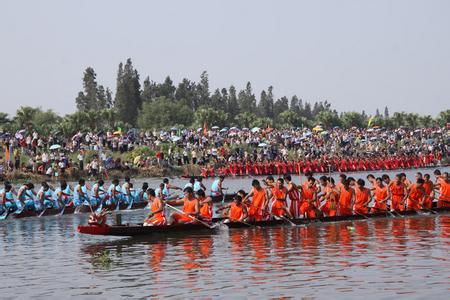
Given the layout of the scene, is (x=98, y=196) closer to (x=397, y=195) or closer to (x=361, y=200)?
(x=361, y=200)

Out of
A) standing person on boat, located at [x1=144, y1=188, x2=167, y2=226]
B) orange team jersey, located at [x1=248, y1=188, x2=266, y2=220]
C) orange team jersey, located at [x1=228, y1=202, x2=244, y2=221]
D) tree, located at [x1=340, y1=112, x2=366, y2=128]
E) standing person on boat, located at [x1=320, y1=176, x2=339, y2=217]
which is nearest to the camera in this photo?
standing person on boat, located at [x1=144, y1=188, x2=167, y2=226]

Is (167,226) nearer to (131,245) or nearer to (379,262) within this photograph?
(131,245)

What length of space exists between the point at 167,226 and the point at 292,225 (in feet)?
15.1

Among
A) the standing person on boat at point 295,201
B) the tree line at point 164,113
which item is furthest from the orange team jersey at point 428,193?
the tree line at point 164,113

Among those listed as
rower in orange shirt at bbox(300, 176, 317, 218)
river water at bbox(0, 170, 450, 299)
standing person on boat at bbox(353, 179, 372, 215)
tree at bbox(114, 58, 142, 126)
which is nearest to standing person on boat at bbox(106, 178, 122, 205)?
river water at bbox(0, 170, 450, 299)

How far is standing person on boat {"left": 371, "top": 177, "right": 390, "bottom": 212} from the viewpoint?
2811 centimetres

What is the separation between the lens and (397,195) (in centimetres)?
2862

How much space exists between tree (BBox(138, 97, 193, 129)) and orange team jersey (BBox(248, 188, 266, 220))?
88.1m

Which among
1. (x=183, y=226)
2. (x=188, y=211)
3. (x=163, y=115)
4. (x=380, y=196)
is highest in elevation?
(x=163, y=115)

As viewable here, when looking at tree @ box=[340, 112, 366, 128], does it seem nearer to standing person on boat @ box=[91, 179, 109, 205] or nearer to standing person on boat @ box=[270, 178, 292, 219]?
standing person on boat @ box=[91, 179, 109, 205]

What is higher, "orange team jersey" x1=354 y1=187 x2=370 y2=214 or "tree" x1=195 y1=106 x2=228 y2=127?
"tree" x1=195 y1=106 x2=228 y2=127

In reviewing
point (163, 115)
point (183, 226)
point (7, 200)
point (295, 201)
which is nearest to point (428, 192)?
point (295, 201)

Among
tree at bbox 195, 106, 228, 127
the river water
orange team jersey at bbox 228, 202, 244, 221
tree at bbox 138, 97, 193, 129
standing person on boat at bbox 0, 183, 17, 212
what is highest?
tree at bbox 138, 97, 193, 129

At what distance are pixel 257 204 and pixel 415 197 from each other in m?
7.13
